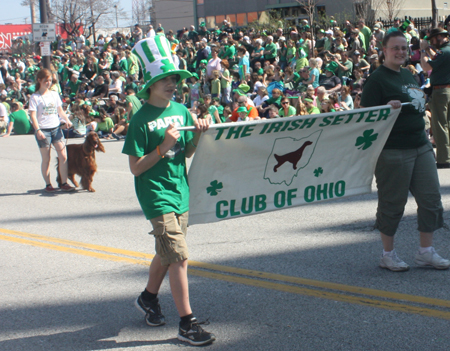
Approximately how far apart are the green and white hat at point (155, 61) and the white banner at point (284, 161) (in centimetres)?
57

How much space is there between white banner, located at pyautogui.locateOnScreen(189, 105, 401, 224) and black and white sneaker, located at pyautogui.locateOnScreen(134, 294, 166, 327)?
24.8 inches

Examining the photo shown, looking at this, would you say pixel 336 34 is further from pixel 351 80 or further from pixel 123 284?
pixel 123 284

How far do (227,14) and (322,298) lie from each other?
1892 inches

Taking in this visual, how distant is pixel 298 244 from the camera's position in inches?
216

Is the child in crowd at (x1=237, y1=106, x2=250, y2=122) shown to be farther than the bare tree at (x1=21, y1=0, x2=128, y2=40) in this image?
No

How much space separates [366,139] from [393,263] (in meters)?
1.01

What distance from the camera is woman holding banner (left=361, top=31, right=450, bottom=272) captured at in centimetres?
435

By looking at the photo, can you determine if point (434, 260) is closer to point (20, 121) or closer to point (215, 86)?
point (215, 86)

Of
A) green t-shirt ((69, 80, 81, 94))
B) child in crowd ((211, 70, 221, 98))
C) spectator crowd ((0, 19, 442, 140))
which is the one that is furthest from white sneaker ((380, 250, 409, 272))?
green t-shirt ((69, 80, 81, 94))

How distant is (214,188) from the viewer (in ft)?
13.2

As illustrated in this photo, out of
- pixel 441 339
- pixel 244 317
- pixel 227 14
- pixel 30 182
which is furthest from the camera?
pixel 227 14

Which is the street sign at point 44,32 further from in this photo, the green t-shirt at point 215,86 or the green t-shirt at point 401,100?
the green t-shirt at point 401,100

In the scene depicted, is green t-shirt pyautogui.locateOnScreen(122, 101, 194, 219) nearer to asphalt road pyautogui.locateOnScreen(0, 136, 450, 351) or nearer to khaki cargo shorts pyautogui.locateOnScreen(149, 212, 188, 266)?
khaki cargo shorts pyautogui.locateOnScreen(149, 212, 188, 266)

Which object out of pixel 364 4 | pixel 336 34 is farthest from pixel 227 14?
pixel 336 34
